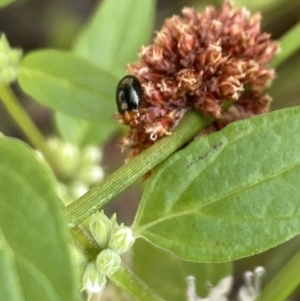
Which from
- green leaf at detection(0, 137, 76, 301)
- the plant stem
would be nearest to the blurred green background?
the plant stem

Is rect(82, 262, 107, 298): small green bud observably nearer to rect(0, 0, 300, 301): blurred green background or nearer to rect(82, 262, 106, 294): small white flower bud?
rect(82, 262, 106, 294): small white flower bud

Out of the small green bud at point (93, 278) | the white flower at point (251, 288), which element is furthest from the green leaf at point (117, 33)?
the small green bud at point (93, 278)

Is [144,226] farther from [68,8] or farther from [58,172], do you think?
[68,8]

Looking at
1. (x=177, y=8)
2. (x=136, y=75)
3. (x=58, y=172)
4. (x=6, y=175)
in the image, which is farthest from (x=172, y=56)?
(x=177, y=8)

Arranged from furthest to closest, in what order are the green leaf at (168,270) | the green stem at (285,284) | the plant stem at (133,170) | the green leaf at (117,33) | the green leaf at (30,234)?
the green leaf at (117,33) → the green leaf at (168,270) → the green stem at (285,284) → the plant stem at (133,170) → the green leaf at (30,234)

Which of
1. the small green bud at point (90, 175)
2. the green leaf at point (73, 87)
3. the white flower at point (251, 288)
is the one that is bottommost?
the white flower at point (251, 288)

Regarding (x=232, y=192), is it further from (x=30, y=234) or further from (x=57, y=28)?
(x=57, y=28)

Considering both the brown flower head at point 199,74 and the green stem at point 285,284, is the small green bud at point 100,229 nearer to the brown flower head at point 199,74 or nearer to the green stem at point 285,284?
the brown flower head at point 199,74
